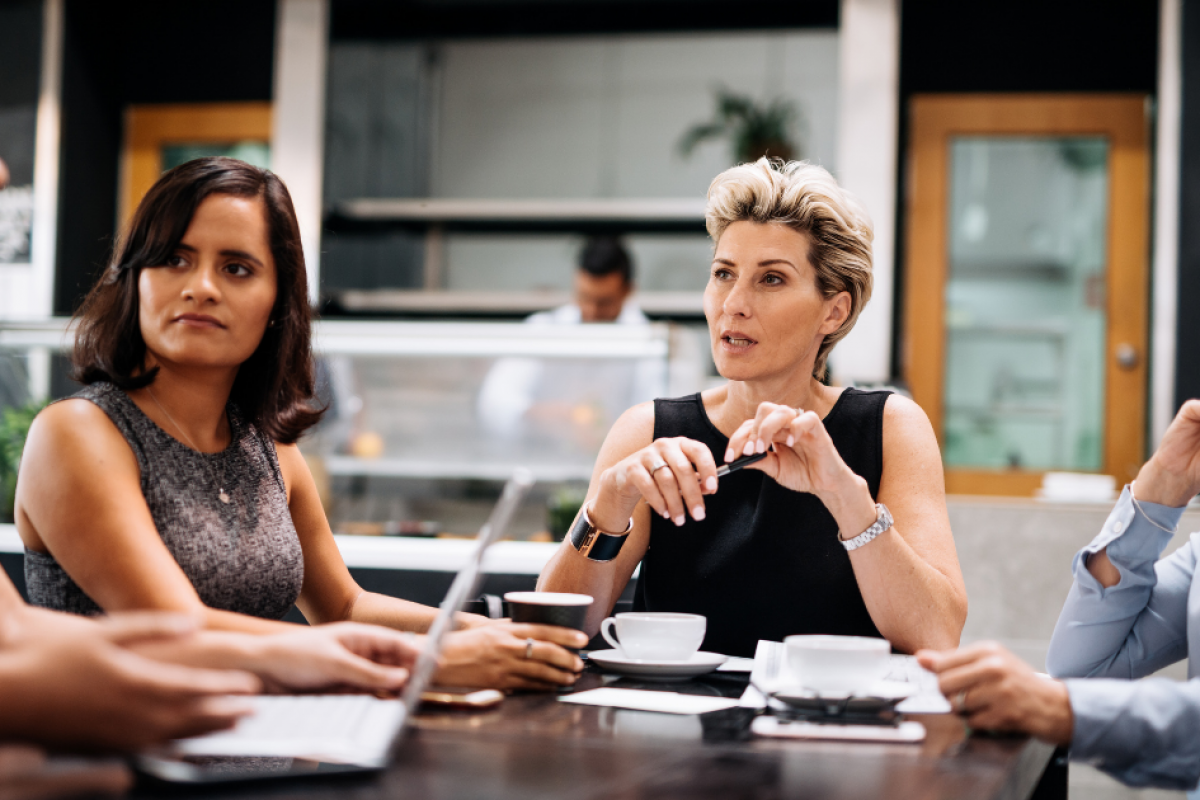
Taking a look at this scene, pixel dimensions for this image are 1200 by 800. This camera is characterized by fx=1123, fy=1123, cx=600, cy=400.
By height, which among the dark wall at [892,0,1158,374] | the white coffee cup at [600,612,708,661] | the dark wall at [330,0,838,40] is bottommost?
the white coffee cup at [600,612,708,661]

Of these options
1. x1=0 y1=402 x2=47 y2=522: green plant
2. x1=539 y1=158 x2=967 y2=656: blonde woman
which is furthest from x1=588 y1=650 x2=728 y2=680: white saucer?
x1=0 y1=402 x2=47 y2=522: green plant

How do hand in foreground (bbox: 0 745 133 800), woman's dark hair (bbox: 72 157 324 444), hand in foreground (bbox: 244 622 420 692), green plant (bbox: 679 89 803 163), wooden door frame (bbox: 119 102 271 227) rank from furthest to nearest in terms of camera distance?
wooden door frame (bbox: 119 102 271 227) → green plant (bbox: 679 89 803 163) → woman's dark hair (bbox: 72 157 324 444) → hand in foreground (bbox: 244 622 420 692) → hand in foreground (bbox: 0 745 133 800)

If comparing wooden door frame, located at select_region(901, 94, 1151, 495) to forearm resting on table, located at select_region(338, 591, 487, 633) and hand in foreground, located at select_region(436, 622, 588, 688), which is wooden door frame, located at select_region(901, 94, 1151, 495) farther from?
hand in foreground, located at select_region(436, 622, 588, 688)

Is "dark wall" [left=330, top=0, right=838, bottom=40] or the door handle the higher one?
"dark wall" [left=330, top=0, right=838, bottom=40]

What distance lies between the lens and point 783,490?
182cm

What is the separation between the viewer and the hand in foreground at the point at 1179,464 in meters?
1.55

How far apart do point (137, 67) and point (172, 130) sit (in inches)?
14.4

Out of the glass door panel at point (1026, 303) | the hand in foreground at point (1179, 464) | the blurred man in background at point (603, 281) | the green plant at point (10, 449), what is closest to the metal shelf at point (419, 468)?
the green plant at point (10, 449)

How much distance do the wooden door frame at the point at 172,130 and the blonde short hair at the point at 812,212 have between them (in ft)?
13.6

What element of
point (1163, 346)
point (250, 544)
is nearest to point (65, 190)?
point (250, 544)

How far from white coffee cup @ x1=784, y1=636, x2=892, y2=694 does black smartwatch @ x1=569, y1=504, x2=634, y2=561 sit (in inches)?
20.7

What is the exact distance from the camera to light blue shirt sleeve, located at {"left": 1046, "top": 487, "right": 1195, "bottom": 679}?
1.59m

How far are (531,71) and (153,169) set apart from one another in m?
1.94

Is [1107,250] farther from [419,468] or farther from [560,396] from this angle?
[419,468]
